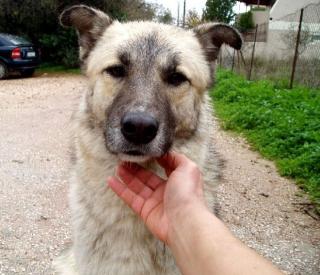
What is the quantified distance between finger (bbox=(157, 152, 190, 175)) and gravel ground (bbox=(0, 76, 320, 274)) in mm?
1038

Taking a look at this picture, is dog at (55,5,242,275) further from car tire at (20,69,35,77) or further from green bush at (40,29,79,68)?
green bush at (40,29,79,68)

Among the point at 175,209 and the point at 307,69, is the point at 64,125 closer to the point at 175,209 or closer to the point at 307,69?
the point at 307,69

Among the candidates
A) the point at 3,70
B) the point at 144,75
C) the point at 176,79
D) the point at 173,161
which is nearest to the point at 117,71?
the point at 144,75

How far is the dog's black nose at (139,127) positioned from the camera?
2.13 m

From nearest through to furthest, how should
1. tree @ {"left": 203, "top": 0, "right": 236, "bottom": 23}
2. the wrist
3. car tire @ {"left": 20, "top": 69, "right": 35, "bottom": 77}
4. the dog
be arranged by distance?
1. the wrist
2. the dog
3. car tire @ {"left": 20, "top": 69, "right": 35, "bottom": 77}
4. tree @ {"left": 203, "top": 0, "right": 236, "bottom": 23}

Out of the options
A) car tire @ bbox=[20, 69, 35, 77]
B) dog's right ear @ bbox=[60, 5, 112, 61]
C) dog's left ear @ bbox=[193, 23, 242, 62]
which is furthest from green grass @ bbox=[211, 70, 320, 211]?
car tire @ bbox=[20, 69, 35, 77]

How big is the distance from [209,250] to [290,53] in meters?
9.39

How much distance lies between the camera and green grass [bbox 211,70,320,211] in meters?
5.22

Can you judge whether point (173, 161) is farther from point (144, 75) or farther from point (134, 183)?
point (144, 75)

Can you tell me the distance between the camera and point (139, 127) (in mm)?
2146

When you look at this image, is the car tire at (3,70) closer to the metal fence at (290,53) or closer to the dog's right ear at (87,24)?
the metal fence at (290,53)

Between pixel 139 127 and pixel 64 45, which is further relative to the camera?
pixel 64 45

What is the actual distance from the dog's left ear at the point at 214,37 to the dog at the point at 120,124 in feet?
0.05

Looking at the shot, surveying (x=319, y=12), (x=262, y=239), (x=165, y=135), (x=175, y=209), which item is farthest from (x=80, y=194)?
(x=319, y=12)
